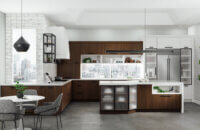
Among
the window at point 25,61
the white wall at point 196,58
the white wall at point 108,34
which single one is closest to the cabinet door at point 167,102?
the white wall at point 196,58

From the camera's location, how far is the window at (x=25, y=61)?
6.65 m

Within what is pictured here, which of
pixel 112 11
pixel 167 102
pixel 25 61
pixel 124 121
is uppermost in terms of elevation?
pixel 112 11

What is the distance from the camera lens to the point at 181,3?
561cm

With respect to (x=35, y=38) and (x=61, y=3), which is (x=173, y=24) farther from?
(x=35, y=38)

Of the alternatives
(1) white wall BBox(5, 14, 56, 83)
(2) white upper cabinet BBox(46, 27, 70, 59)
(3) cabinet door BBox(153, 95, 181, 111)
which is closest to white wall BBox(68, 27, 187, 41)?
(2) white upper cabinet BBox(46, 27, 70, 59)

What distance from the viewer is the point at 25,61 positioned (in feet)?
21.9

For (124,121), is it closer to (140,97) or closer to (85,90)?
(140,97)

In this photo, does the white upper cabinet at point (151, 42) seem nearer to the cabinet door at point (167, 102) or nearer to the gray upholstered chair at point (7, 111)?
the cabinet door at point (167, 102)

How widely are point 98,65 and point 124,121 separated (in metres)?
4.10

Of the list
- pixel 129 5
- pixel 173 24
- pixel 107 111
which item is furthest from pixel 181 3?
pixel 107 111

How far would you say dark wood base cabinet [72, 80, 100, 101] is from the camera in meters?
8.55

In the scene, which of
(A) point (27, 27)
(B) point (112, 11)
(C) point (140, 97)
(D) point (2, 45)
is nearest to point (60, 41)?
(A) point (27, 27)

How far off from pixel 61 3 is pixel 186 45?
18.4ft

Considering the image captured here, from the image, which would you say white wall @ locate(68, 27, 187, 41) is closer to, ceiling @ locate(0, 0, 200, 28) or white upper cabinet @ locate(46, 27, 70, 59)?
ceiling @ locate(0, 0, 200, 28)
